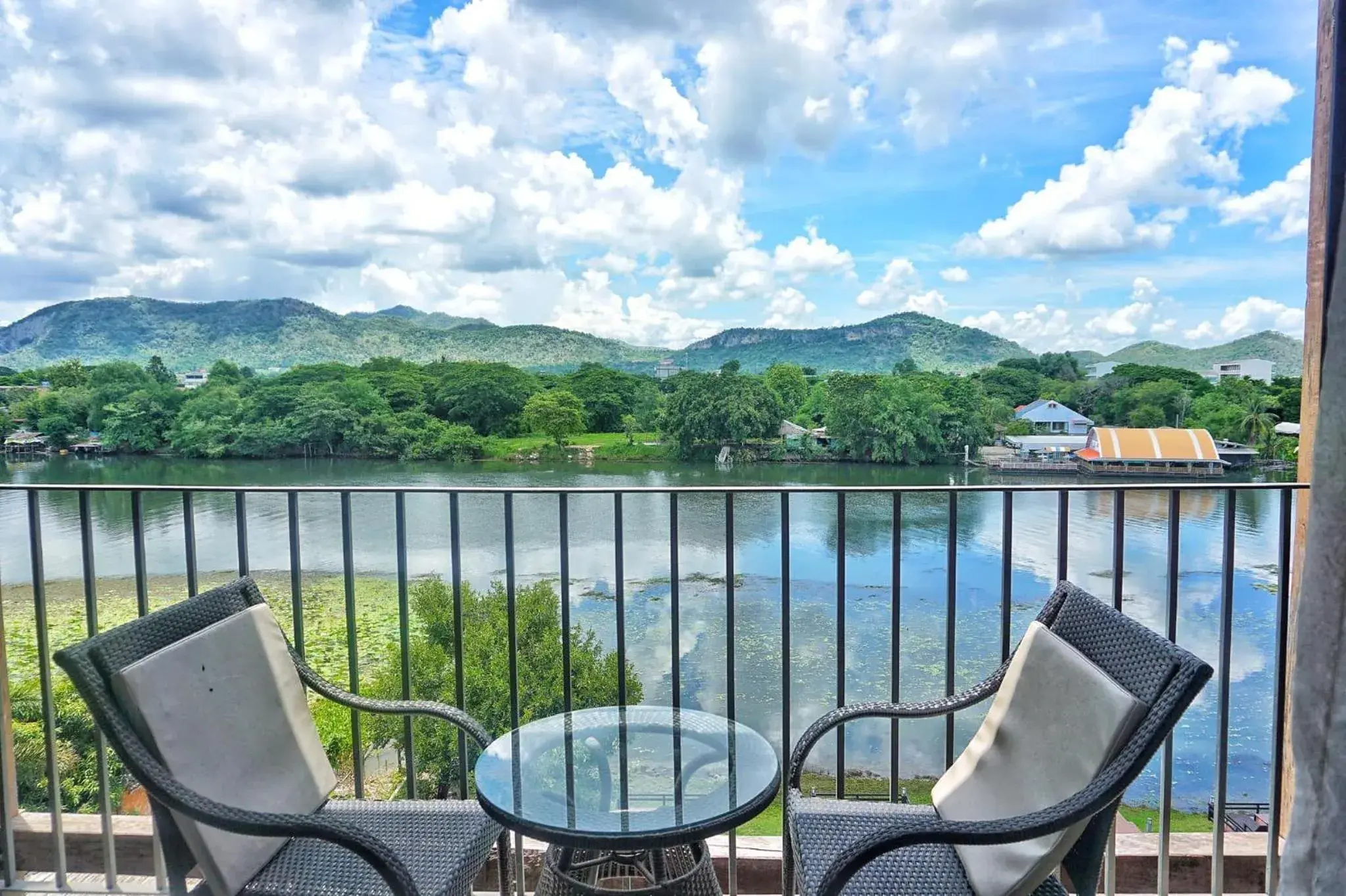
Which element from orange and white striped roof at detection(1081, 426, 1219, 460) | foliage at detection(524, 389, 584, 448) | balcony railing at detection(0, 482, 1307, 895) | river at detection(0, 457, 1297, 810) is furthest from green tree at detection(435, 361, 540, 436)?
orange and white striped roof at detection(1081, 426, 1219, 460)

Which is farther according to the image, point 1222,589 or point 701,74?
point 701,74

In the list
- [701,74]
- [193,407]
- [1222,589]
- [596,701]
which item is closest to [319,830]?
[1222,589]

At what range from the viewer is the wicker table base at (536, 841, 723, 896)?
1.58 meters

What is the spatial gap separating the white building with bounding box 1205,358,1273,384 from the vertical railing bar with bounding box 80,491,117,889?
747 inches

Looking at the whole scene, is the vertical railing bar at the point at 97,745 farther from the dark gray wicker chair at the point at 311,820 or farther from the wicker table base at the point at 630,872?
the wicker table base at the point at 630,872

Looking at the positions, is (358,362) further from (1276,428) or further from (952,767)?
(952,767)

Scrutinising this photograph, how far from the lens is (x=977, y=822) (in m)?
1.37

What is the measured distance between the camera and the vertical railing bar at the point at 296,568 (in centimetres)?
212

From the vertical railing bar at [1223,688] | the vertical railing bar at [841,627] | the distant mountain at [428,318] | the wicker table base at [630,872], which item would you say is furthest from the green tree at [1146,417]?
the distant mountain at [428,318]

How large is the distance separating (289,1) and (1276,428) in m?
19.2

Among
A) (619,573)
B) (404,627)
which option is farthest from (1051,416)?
(404,627)

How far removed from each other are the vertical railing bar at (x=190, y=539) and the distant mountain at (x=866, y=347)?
1178 inches

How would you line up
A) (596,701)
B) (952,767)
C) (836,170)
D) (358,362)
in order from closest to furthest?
(952,767) < (596,701) < (358,362) < (836,170)

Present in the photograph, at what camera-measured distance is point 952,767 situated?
1.85 metres
